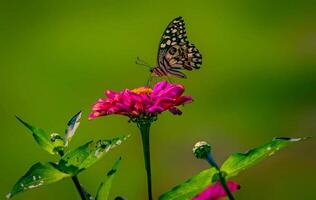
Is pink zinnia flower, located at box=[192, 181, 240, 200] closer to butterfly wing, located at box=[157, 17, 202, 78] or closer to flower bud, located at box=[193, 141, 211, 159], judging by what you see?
flower bud, located at box=[193, 141, 211, 159]

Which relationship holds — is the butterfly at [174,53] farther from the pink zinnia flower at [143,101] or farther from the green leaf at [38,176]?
the green leaf at [38,176]

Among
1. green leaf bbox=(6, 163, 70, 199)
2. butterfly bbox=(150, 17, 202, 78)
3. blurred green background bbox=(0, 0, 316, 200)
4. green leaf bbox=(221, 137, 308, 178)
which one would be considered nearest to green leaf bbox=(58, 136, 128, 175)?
green leaf bbox=(6, 163, 70, 199)

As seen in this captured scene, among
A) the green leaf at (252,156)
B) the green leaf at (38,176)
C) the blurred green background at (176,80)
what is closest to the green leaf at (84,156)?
the green leaf at (38,176)

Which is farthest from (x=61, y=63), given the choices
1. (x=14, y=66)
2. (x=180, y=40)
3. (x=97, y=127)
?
(x=180, y=40)

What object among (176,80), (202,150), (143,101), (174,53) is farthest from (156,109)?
(176,80)

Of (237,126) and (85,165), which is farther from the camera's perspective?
(237,126)

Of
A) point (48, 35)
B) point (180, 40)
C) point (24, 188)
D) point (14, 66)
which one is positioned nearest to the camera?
point (24, 188)

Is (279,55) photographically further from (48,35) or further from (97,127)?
(48,35)
